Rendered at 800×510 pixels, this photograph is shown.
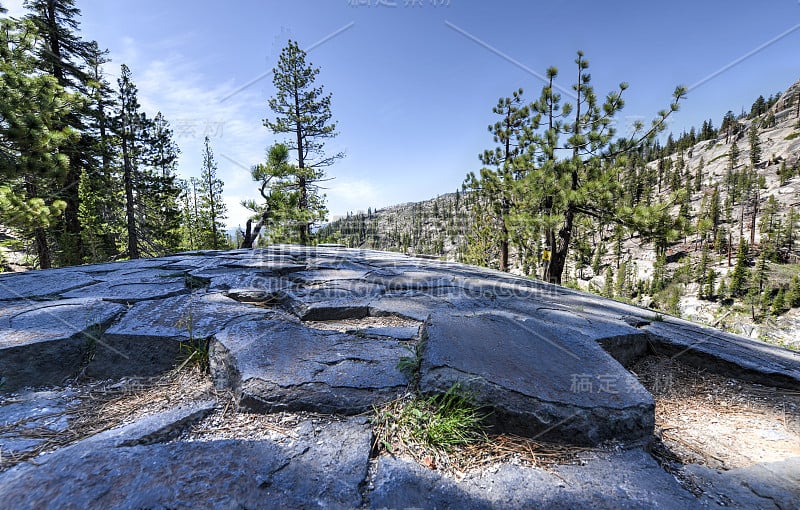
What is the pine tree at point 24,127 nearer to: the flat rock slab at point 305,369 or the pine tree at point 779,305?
the flat rock slab at point 305,369

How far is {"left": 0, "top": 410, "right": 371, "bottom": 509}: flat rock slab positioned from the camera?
0.95 metres

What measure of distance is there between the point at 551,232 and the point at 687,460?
27.3ft

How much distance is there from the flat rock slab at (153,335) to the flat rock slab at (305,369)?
9.5 inches

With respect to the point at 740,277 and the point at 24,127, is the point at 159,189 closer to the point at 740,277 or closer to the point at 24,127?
the point at 24,127

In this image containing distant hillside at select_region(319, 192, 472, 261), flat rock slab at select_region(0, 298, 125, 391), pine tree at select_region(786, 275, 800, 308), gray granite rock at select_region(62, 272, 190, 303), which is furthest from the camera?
distant hillside at select_region(319, 192, 472, 261)

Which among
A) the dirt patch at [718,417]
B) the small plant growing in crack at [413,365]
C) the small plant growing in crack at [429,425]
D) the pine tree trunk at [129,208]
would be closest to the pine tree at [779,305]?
the dirt patch at [718,417]

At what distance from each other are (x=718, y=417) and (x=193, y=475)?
2574 mm

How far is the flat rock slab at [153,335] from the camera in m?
1.93

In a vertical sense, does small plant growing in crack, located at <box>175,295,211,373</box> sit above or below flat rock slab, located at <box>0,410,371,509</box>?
above

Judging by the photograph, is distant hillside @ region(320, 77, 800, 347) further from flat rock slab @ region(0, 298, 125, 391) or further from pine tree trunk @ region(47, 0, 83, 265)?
flat rock slab @ region(0, 298, 125, 391)

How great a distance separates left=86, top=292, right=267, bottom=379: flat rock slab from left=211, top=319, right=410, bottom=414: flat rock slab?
9.5 inches

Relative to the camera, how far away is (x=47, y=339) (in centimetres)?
194

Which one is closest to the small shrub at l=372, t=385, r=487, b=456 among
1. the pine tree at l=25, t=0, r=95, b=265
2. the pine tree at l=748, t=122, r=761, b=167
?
the pine tree at l=25, t=0, r=95, b=265

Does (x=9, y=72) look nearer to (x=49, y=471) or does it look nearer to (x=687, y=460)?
(x=49, y=471)
